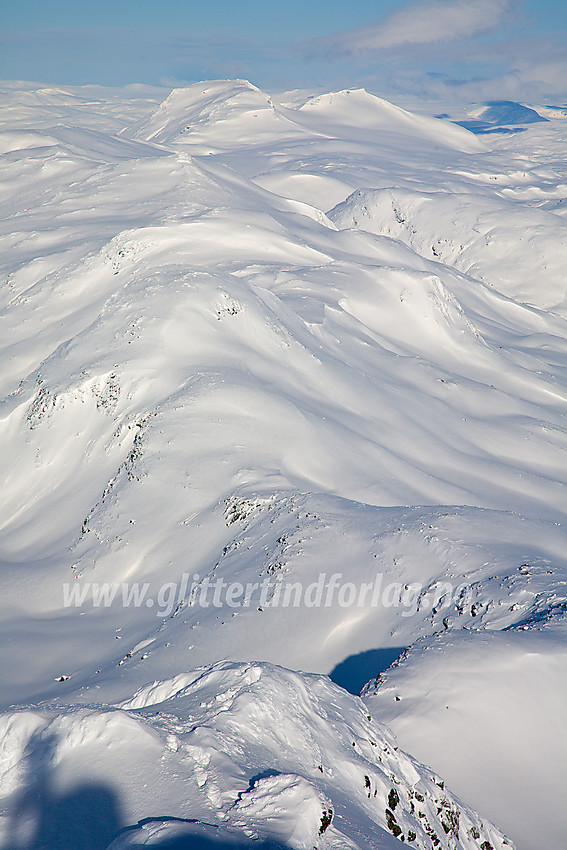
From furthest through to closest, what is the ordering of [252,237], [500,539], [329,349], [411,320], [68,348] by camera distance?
[252,237] < [411,320] < [329,349] < [68,348] < [500,539]

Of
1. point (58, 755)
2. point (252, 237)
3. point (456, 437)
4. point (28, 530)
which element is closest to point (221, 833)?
point (58, 755)

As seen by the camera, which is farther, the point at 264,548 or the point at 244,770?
the point at 264,548

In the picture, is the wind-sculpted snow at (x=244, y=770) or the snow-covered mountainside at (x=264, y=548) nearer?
the wind-sculpted snow at (x=244, y=770)

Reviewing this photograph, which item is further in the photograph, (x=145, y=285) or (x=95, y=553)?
(x=145, y=285)

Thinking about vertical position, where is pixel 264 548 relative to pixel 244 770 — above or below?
below

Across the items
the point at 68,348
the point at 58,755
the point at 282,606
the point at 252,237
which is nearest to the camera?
the point at 58,755

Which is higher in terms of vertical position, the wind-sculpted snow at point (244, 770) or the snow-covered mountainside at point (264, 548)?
the wind-sculpted snow at point (244, 770)

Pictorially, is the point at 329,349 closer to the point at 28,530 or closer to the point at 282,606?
the point at 28,530

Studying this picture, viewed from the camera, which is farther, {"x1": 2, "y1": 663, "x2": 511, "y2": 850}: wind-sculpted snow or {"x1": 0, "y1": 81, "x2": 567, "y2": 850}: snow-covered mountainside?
{"x1": 0, "y1": 81, "x2": 567, "y2": 850}: snow-covered mountainside
